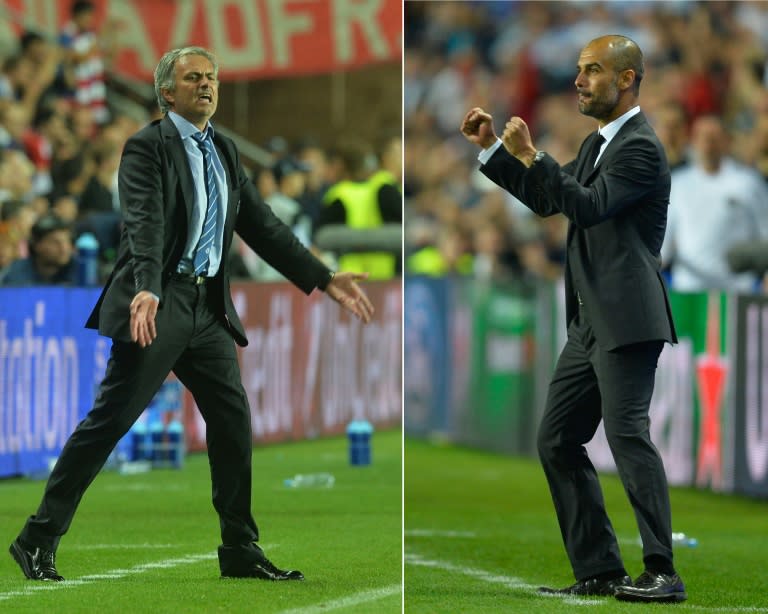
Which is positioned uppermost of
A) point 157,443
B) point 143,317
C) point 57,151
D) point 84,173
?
point 57,151

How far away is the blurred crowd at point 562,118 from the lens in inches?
570

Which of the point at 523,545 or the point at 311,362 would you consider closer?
the point at 523,545

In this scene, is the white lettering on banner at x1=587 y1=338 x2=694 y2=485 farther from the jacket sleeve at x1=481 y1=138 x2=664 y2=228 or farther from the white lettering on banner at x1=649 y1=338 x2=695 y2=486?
the jacket sleeve at x1=481 y1=138 x2=664 y2=228

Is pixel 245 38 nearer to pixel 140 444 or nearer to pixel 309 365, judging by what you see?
pixel 309 365

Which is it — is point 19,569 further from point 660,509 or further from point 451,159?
point 451,159

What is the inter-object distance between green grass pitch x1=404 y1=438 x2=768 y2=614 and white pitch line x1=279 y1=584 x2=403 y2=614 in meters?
0.10

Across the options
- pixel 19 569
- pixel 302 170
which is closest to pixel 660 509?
pixel 19 569

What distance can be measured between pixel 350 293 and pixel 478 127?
91cm

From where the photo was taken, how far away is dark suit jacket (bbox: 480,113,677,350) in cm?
719

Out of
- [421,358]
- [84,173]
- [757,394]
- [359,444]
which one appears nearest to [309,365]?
[359,444]

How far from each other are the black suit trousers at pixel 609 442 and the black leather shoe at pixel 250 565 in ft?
3.67

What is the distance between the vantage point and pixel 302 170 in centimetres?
1897

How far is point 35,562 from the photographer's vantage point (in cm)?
748

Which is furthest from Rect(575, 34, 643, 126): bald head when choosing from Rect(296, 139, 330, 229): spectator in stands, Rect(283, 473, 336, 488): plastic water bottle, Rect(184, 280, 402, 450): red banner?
Rect(296, 139, 330, 229): spectator in stands
